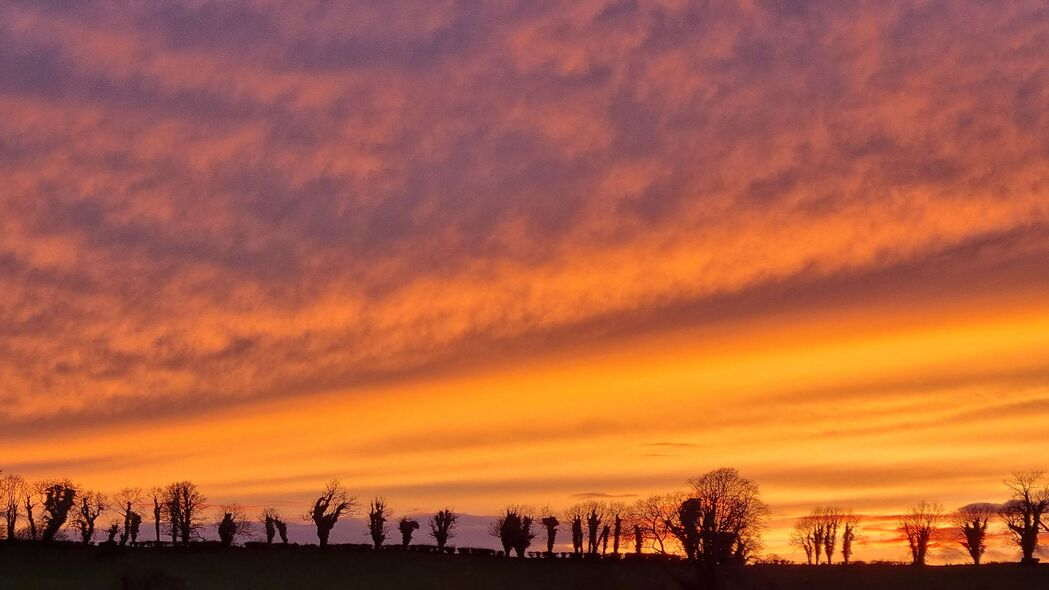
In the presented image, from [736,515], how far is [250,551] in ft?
215

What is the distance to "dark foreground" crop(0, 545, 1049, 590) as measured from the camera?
361ft

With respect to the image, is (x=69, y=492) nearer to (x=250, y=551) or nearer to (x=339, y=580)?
(x=250, y=551)

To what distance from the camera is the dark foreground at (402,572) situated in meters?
110

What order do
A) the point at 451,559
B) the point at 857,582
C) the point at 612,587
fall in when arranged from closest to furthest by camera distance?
1. the point at 612,587
2. the point at 857,582
3. the point at 451,559

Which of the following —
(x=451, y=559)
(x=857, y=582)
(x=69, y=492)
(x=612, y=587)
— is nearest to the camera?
(x=612, y=587)

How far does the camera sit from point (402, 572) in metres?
121

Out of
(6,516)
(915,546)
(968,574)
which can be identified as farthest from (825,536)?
(6,516)

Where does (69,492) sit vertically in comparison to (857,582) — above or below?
above

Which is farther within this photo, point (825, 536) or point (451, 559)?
point (825, 536)

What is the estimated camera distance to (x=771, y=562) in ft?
458

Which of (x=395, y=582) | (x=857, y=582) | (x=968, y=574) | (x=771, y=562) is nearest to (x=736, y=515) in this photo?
(x=771, y=562)

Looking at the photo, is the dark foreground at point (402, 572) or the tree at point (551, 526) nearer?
the dark foreground at point (402, 572)

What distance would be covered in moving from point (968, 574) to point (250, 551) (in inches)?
3570

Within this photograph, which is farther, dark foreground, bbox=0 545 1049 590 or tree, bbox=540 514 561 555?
tree, bbox=540 514 561 555
